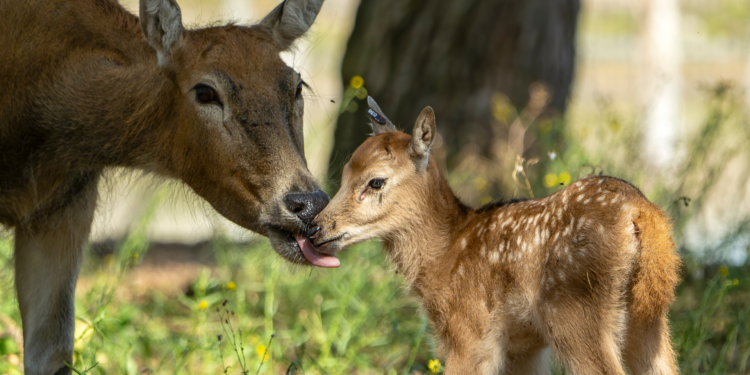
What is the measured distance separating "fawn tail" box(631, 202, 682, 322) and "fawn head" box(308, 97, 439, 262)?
1.17 meters

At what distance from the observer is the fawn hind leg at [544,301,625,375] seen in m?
3.27

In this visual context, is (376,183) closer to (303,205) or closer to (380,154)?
(380,154)

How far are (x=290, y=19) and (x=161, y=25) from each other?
90 cm

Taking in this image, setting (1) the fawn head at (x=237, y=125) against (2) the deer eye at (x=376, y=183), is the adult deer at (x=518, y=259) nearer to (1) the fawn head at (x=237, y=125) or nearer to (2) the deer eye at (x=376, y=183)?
(2) the deer eye at (x=376, y=183)

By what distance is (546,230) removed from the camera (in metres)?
3.52

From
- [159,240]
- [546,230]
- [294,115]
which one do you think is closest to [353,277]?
[294,115]

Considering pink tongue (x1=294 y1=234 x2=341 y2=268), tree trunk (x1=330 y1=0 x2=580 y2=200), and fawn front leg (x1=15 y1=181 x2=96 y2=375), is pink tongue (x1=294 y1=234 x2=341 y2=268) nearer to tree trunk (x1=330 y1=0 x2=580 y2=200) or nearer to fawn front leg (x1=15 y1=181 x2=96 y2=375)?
fawn front leg (x1=15 y1=181 x2=96 y2=375)

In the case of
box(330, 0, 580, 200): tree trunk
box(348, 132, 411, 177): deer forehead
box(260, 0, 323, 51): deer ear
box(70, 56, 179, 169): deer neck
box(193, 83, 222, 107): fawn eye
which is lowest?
box(330, 0, 580, 200): tree trunk

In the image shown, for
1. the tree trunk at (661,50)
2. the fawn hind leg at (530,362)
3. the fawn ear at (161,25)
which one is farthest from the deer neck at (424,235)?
the tree trunk at (661,50)

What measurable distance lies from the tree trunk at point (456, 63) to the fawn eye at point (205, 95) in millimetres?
3483

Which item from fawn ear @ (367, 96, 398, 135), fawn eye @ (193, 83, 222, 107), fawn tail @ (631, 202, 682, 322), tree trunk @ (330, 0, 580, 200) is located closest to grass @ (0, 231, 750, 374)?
fawn ear @ (367, 96, 398, 135)

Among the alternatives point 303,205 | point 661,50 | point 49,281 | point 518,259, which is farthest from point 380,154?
point 661,50

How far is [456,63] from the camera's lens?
292 inches

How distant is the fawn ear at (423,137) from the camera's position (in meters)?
3.75
